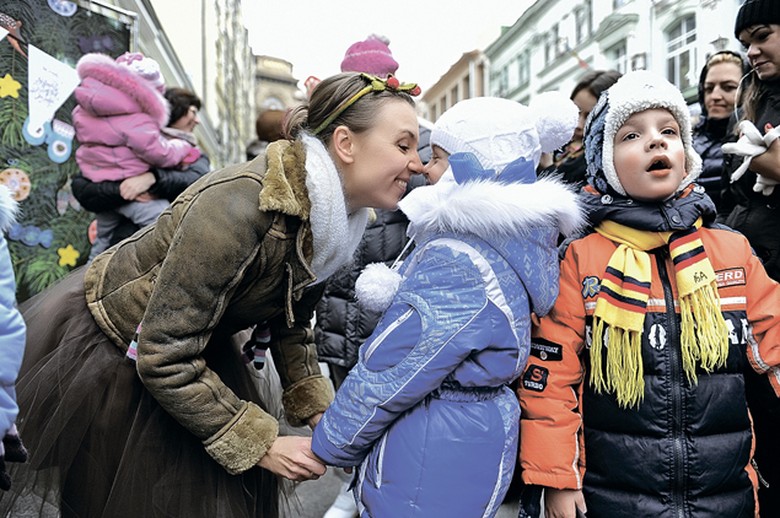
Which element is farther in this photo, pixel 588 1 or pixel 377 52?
pixel 588 1

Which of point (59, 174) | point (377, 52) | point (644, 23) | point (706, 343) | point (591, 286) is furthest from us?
point (644, 23)

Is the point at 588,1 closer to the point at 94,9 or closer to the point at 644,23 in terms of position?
the point at 644,23

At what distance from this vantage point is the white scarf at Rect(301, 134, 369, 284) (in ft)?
5.00

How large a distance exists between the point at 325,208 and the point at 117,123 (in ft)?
6.94

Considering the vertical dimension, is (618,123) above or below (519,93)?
below

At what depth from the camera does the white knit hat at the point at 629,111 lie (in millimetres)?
1670

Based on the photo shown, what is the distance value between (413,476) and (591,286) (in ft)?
2.37

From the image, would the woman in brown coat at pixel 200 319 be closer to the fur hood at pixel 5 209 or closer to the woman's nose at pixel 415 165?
the woman's nose at pixel 415 165

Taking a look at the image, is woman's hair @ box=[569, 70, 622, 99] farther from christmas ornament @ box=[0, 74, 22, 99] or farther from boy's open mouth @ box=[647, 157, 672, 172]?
christmas ornament @ box=[0, 74, 22, 99]

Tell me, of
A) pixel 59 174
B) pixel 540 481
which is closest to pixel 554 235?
pixel 540 481

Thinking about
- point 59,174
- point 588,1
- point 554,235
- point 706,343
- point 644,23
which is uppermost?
point 588,1

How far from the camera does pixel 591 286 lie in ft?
5.45

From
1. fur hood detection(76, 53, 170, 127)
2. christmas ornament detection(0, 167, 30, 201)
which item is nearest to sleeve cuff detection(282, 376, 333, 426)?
fur hood detection(76, 53, 170, 127)

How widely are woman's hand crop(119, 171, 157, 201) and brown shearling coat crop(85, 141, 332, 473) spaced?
1646 millimetres
